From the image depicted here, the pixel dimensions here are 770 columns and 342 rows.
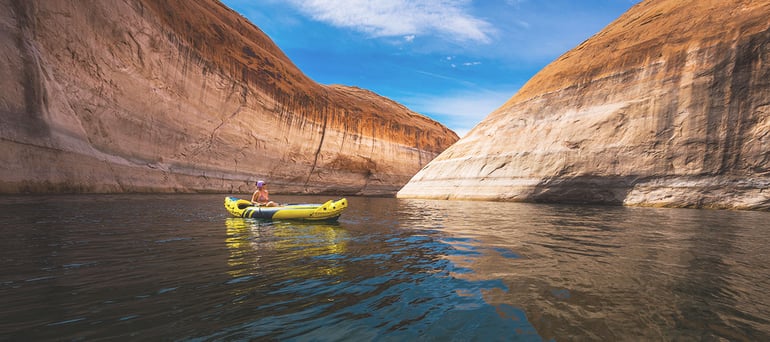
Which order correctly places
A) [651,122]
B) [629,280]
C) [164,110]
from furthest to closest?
[164,110] < [651,122] < [629,280]

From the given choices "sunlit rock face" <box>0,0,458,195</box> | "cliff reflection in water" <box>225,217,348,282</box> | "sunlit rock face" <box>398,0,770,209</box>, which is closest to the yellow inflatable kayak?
"cliff reflection in water" <box>225,217,348,282</box>

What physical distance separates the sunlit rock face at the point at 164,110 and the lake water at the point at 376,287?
11517 millimetres

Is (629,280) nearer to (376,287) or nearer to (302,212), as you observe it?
(376,287)

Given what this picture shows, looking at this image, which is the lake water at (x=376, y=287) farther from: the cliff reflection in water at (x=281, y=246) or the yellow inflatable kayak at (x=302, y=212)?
the yellow inflatable kayak at (x=302, y=212)

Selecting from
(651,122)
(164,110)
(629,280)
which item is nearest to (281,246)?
(629,280)

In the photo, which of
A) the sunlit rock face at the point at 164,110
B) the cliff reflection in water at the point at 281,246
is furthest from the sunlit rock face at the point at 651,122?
the sunlit rock face at the point at 164,110

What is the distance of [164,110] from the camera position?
69.3 feet

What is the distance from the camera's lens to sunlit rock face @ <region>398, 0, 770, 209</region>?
1306cm

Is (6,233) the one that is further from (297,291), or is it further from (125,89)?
(125,89)

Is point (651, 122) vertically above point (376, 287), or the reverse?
point (651, 122)

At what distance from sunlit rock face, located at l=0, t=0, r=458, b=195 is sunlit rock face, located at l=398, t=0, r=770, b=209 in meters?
18.3

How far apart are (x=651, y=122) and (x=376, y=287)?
17405mm

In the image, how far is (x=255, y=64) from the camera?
29953mm

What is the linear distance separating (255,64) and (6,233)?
2786 cm
